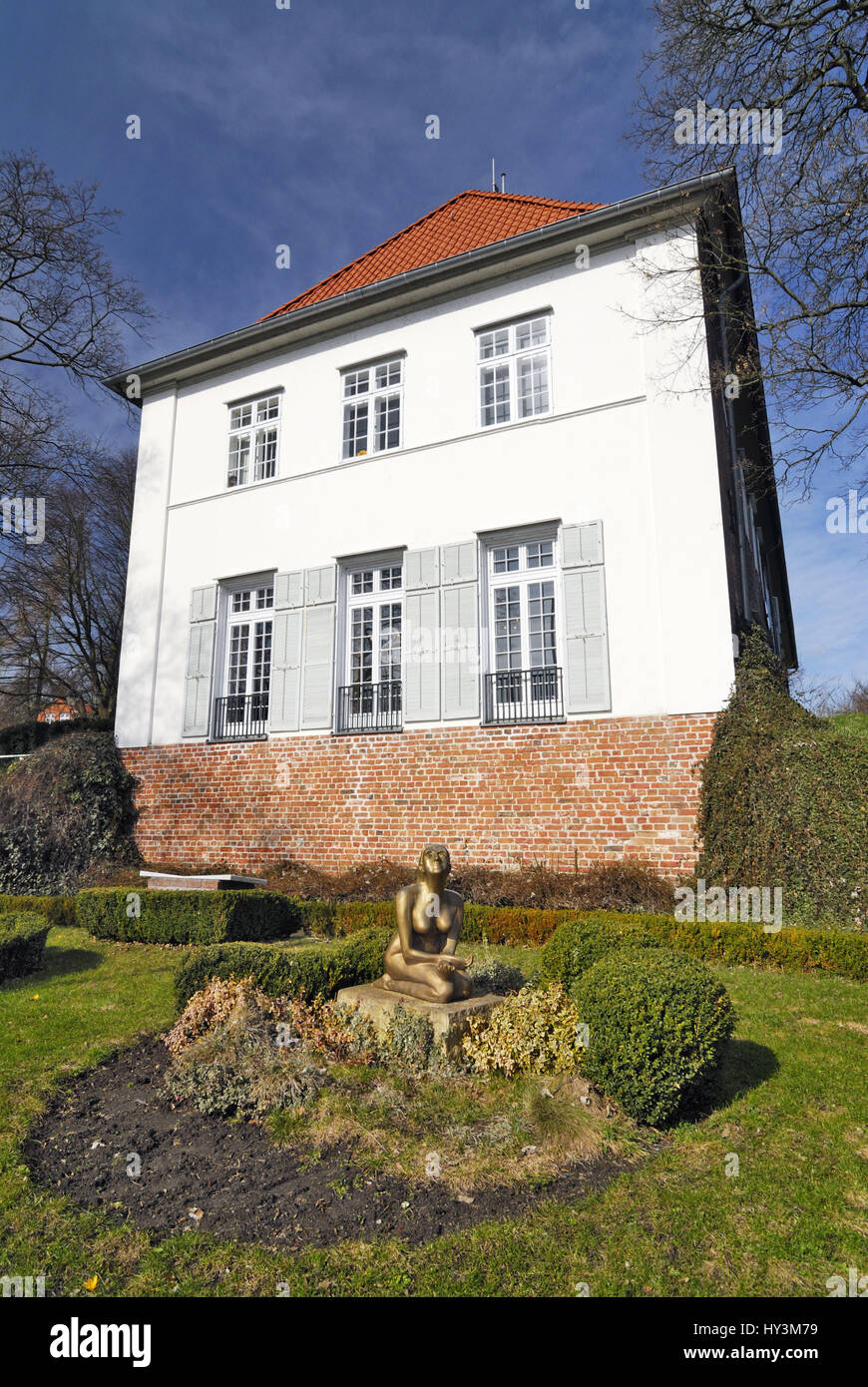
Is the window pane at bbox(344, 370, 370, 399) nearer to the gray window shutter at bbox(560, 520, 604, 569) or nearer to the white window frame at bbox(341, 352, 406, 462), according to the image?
the white window frame at bbox(341, 352, 406, 462)

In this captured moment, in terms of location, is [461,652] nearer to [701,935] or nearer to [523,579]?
[523,579]

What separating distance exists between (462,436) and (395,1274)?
11782mm

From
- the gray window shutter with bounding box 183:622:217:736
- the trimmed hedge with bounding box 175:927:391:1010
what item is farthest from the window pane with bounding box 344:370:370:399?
the trimmed hedge with bounding box 175:927:391:1010

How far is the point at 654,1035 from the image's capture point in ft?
14.4

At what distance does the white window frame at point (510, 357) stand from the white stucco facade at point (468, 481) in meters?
0.14

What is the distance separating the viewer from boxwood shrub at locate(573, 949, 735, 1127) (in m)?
4.36

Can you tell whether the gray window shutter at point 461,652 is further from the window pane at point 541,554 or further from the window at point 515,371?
the window at point 515,371

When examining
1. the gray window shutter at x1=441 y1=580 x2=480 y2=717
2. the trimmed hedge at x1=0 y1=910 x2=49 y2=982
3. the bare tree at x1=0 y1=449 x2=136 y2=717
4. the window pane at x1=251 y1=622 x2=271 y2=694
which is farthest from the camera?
the bare tree at x1=0 y1=449 x2=136 y2=717

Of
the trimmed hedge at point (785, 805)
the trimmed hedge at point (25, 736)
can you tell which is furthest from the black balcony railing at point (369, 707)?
the trimmed hedge at point (25, 736)

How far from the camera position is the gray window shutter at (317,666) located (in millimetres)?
13398

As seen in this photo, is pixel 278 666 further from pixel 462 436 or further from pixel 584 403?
pixel 584 403

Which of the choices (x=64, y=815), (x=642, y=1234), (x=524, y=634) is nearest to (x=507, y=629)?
(x=524, y=634)

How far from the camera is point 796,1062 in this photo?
530 centimetres

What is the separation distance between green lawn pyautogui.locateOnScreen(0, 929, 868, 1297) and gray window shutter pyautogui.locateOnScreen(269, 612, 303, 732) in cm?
867
